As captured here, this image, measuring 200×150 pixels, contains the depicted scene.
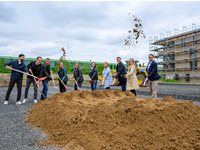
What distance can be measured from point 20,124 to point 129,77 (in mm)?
4370

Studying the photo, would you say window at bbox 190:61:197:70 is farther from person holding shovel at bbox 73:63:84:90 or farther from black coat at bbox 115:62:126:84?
person holding shovel at bbox 73:63:84:90

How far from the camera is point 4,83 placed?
19.7 m

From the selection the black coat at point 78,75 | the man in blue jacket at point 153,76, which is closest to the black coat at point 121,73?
the man in blue jacket at point 153,76

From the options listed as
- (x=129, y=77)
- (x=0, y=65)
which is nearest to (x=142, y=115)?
(x=129, y=77)

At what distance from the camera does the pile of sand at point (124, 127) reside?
277 cm

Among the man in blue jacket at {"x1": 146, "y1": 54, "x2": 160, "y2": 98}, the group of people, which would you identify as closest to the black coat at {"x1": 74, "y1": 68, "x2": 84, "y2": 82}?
the group of people

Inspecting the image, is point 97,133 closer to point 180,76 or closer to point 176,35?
point 180,76

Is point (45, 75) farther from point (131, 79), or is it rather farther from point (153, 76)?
point (153, 76)

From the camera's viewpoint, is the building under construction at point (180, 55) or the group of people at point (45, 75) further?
the building under construction at point (180, 55)

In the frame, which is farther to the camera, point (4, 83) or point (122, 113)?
point (4, 83)

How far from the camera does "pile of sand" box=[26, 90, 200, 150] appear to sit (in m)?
2.77

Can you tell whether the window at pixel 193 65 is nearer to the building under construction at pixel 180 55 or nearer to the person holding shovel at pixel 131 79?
the building under construction at pixel 180 55

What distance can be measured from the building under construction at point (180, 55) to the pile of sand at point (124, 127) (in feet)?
127

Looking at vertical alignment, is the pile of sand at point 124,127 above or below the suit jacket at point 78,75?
below
